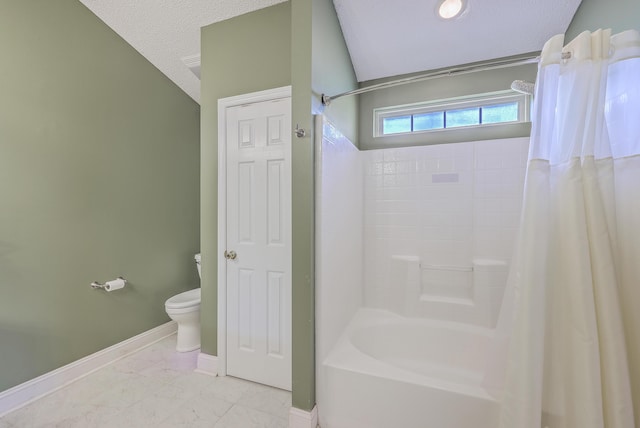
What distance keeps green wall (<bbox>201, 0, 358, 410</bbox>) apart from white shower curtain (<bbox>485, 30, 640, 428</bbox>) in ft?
3.11

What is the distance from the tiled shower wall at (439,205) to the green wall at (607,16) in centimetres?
70

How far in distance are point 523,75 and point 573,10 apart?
0.42 meters

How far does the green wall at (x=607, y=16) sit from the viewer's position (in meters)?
1.22

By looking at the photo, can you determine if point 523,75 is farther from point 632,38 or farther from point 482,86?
point 632,38

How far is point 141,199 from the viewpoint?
2.38 meters

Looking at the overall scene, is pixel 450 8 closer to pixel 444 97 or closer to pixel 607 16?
pixel 444 97

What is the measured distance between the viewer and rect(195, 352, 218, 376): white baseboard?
6.54ft

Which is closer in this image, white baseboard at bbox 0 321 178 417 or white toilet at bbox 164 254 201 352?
white baseboard at bbox 0 321 178 417

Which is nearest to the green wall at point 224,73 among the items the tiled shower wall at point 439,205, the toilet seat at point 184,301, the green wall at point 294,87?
the green wall at point 294,87

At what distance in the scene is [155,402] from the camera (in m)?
1.69

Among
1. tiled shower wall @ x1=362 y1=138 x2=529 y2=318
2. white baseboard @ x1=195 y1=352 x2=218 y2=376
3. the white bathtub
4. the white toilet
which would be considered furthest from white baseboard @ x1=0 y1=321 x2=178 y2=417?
tiled shower wall @ x1=362 y1=138 x2=529 y2=318

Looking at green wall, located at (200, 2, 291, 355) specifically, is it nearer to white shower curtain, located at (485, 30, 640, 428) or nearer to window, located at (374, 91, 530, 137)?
window, located at (374, 91, 530, 137)

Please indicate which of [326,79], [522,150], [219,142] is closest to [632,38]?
[522,150]

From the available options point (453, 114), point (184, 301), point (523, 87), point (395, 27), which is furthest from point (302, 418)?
point (395, 27)
